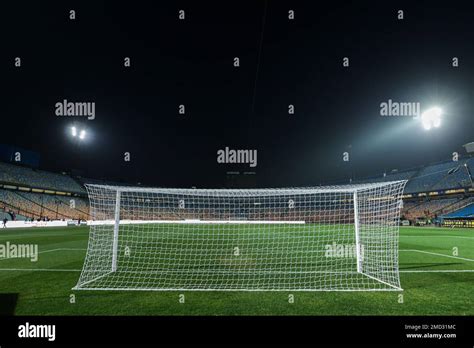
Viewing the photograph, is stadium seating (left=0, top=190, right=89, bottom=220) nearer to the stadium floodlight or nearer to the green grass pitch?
the green grass pitch

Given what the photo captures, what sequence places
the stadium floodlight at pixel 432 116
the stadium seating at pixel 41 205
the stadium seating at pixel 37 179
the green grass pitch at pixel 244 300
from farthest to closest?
1. the stadium seating at pixel 37 179
2. the stadium seating at pixel 41 205
3. the stadium floodlight at pixel 432 116
4. the green grass pitch at pixel 244 300

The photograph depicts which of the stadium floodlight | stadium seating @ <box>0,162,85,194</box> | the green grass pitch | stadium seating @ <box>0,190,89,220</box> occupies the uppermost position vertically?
the stadium floodlight

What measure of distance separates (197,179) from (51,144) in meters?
22.6

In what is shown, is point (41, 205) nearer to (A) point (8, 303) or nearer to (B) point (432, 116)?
(A) point (8, 303)

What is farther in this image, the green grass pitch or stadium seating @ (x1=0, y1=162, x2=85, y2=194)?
stadium seating @ (x1=0, y1=162, x2=85, y2=194)

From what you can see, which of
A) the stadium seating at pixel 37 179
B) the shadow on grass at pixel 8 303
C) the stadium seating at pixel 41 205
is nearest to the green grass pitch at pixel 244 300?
the shadow on grass at pixel 8 303

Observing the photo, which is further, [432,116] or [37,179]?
[37,179]

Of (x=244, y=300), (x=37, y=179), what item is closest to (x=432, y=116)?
(x=244, y=300)

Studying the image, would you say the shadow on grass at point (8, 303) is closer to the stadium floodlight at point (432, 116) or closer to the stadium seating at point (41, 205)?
the stadium floodlight at point (432, 116)

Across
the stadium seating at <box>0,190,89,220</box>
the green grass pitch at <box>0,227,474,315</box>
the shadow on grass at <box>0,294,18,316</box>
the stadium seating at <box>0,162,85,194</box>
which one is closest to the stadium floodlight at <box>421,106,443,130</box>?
the green grass pitch at <box>0,227,474,315</box>

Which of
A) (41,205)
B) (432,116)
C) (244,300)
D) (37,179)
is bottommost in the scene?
(244,300)

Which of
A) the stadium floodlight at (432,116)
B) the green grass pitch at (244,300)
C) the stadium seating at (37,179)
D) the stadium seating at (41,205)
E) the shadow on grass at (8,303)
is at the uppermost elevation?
the stadium floodlight at (432,116)

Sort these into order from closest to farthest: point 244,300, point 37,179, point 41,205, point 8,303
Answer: point 8,303 < point 244,300 < point 41,205 < point 37,179

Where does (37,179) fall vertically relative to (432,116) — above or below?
below
